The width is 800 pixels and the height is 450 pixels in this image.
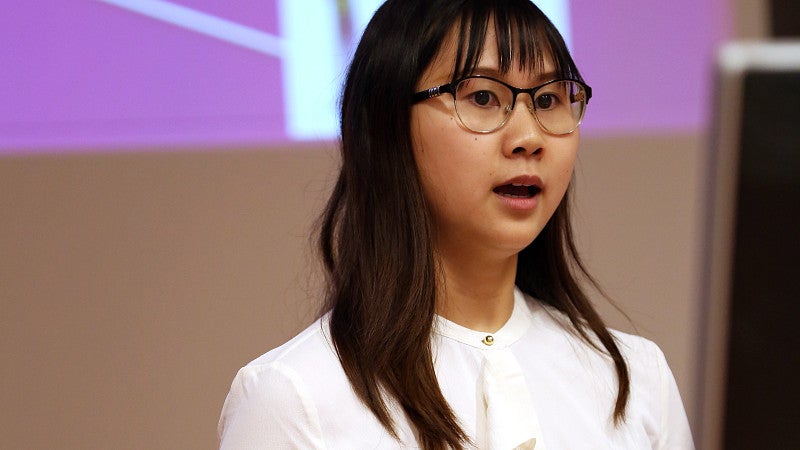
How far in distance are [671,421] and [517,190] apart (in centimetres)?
42

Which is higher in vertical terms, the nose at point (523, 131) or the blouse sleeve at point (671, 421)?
the nose at point (523, 131)

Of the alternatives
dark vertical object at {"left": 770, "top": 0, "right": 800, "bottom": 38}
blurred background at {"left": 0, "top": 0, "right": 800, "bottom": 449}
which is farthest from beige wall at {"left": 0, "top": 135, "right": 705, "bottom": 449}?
dark vertical object at {"left": 770, "top": 0, "right": 800, "bottom": 38}

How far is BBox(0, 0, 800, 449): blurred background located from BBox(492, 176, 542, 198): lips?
1.17 m

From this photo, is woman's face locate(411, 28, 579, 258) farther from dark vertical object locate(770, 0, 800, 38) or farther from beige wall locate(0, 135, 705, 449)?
beige wall locate(0, 135, 705, 449)

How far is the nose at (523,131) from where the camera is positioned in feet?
3.96

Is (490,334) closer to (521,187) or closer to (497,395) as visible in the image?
(497,395)

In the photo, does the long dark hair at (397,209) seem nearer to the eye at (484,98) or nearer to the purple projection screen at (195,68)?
the eye at (484,98)

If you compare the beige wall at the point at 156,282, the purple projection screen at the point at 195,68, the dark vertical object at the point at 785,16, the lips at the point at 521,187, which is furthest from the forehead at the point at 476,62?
the beige wall at the point at 156,282

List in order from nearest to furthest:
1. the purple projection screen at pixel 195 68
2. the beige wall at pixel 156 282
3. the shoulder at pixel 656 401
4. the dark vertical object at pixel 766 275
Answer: the dark vertical object at pixel 766 275 → the shoulder at pixel 656 401 → the purple projection screen at pixel 195 68 → the beige wall at pixel 156 282

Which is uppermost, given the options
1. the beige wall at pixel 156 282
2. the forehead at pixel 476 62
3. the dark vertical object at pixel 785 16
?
the dark vertical object at pixel 785 16

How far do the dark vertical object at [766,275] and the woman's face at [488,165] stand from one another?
0.80 metres

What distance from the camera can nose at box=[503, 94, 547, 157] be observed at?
3.96 feet

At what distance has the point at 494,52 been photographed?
123cm

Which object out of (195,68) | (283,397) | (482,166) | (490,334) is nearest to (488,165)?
(482,166)
